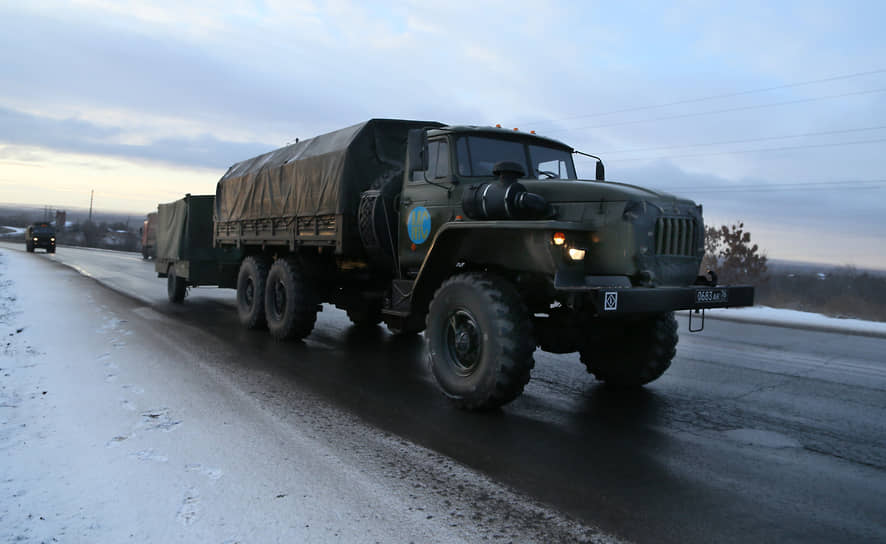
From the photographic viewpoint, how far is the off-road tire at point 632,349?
5891 mm

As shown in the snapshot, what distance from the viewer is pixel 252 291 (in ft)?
32.9

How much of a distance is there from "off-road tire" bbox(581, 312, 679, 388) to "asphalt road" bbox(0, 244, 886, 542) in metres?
0.20

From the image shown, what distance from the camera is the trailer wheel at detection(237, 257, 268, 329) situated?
31.3ft

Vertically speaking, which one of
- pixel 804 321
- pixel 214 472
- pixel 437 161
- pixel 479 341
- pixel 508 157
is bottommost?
pixel 214 472

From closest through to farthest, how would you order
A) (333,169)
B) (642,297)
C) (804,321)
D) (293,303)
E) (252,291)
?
(642,297), (333,169), (293,303), (252,291), (804,321)

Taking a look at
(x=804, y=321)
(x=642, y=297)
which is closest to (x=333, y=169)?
(x=642, y=297)

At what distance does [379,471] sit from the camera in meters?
3.74

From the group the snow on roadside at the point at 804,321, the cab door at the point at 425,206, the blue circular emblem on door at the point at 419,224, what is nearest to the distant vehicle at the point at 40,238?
the snow on roadside at the point at 804,321

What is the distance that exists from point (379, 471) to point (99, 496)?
61.7 inches

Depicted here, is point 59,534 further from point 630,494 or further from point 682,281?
point 682,281

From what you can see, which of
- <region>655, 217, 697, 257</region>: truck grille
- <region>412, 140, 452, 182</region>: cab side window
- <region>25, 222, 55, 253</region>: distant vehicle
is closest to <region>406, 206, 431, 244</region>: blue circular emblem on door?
<region>412, 140, 452, 182</region>: cab side window

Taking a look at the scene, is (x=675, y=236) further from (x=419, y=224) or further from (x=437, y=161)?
(x=419, y=224)

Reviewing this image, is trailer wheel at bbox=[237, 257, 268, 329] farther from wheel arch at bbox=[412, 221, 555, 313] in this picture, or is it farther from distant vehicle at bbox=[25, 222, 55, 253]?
distant vehicle at bbox=[25, 222, 55, 253]

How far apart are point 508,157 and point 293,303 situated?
393cm
